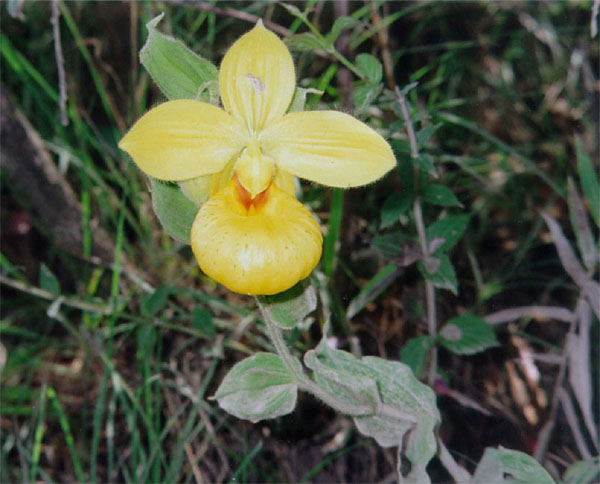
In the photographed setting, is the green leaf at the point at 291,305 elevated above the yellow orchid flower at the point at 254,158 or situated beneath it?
situated beneath

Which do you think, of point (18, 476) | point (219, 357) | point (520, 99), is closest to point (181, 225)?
point (219, 357)

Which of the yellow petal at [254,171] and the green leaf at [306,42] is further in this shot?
the green leaf at [306,42]

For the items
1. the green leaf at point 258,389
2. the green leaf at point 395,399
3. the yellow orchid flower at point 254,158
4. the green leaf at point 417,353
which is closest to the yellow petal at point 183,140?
the yellow orchid flower at point 254,158

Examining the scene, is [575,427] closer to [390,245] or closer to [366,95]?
[390,245]

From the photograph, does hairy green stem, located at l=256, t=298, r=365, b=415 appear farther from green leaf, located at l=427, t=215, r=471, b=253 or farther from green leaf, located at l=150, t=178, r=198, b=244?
green leaf, located at l=427, t=215, r=471, b=253

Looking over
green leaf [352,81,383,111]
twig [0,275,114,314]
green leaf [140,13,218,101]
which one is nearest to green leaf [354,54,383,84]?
green leaf [352,81,383,111]

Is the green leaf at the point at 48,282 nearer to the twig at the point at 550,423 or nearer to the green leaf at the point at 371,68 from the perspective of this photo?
the green leaf at the point at 371,68
